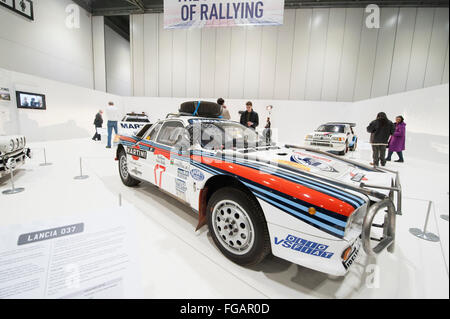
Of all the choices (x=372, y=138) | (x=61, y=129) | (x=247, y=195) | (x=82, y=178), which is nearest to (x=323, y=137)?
(x=372, y=138)

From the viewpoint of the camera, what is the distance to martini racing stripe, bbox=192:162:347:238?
4.01 ft

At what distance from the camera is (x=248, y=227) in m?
1.58

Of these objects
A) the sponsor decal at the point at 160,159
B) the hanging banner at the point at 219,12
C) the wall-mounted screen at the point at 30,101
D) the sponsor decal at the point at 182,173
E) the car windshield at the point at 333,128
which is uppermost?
the hanging banner at the point at 219,12

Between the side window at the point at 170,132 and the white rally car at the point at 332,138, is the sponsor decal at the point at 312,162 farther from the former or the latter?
the white rally car at the point at 332,138

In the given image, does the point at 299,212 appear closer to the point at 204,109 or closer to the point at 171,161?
the point at 171,161

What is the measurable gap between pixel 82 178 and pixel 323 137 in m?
6.66

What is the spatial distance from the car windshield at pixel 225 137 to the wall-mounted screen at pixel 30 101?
28.4 feet

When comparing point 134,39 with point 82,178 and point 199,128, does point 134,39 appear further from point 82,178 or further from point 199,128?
point 199,128

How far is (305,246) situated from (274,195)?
376 millimetres

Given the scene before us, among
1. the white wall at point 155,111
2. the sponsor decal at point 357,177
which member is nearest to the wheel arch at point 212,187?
the sponsor decal at point 357,177

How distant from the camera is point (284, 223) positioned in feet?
4.46

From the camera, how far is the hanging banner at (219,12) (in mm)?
1919

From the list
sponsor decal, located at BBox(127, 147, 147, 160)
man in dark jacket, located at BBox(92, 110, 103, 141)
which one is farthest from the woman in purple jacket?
man in dark jacket, located at BBox(92, 110, 103, 141)

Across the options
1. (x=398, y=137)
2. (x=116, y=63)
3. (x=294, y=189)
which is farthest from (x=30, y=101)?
(x=398, y=137)
